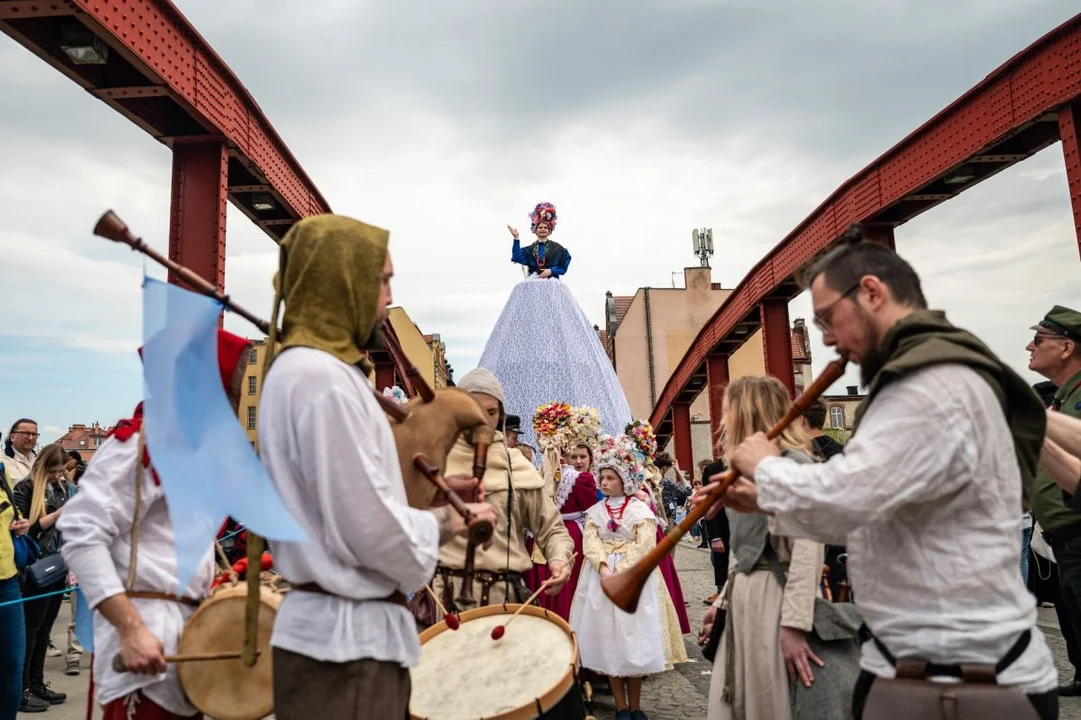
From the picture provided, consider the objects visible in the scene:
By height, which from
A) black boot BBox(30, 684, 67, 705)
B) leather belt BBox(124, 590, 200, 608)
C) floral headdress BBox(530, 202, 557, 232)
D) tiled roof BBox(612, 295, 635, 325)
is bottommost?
black boot BBox(30, 684, 67, 705)

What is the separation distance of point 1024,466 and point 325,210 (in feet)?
23.5

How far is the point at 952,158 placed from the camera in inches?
→ 279

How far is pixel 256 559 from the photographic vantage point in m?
1.83

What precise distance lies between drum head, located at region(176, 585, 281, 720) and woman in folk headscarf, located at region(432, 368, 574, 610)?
1.23 meters

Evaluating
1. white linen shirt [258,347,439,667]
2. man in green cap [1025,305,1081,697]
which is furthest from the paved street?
white linen shirt [258,347,439,667]

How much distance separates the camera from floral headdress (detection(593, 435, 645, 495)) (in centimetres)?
582

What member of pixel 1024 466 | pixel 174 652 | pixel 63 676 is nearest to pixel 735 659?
pixel 1024 466

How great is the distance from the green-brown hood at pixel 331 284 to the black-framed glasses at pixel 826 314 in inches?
43.9

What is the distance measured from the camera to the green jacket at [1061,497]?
12.6ft

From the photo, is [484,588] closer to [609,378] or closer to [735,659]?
[735,659]

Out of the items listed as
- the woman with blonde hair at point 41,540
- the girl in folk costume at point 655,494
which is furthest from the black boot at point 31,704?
the girl in folk costume at point 655,494

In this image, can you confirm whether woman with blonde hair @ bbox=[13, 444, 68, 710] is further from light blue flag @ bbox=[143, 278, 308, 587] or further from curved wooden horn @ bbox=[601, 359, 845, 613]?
curved wooden horn @ bbox=[601, 359, 845, 613]

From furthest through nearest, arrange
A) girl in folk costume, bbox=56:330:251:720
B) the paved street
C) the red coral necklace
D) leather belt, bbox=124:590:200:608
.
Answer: the red coral necklace, the paved street, leather belt, bbox=124:590:200:608, girl in folk costume, bbox=56:330:251:720

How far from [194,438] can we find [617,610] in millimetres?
4024
